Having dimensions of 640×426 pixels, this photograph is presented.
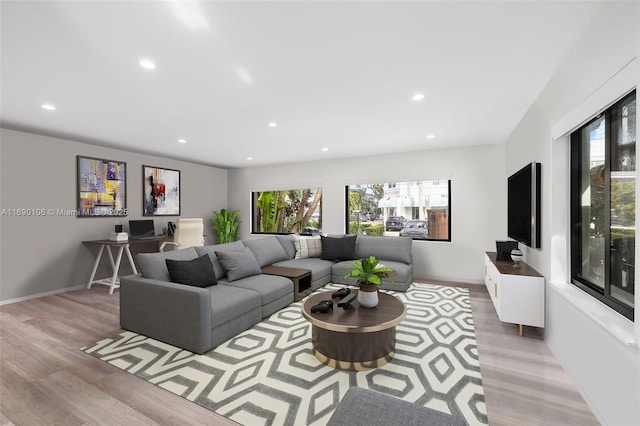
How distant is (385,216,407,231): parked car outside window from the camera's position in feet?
18.3

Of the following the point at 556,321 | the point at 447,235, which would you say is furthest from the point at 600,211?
the point at 447,235

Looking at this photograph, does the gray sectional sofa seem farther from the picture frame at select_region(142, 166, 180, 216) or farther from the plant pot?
the picture frame at select_region(142, 166, 180, 216)

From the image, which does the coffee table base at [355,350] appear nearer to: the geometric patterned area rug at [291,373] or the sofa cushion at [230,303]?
the geometric patterned area rug at [291,373]

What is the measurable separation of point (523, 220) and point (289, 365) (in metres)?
3.04

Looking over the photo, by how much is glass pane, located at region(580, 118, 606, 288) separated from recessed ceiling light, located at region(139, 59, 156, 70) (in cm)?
339

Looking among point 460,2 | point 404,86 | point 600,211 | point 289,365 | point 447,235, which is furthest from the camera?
point 447,235

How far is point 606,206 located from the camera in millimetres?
1864

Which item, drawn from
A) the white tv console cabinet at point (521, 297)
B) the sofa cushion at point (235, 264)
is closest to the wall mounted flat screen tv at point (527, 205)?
the white tv console cabinet at point (521, 297)

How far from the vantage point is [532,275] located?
2668mm

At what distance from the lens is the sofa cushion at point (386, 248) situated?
4.74 meters

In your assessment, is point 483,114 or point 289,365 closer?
point 289,365

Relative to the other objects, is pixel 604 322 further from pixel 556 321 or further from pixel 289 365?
pixel 289 365

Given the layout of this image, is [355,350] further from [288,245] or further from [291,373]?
[288,245]

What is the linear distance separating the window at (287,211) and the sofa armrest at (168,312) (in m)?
4.07
